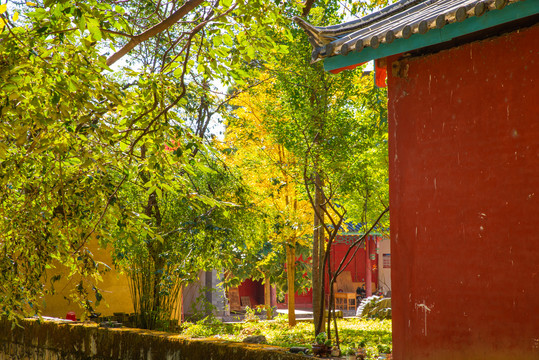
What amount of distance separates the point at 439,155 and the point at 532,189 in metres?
0.76

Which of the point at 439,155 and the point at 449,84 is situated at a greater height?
the point at 449,84

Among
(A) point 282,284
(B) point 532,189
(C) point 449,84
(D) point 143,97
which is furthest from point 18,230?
(A) point 282,284

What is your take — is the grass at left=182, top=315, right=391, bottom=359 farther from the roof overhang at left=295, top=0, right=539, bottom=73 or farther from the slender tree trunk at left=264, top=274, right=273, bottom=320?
the roof overhang at left=295, top=0, right=539, bottom=73

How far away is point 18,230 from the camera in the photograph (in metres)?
5.70

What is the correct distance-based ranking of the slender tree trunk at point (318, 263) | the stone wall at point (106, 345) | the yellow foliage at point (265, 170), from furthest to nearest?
1. the yellow foliage at point (265, 170)
2. the slender tree trunk at point (318, 263)
3. the stone wall at point (106, 345)

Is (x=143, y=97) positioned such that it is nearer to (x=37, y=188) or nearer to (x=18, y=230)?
(x=37, y=188)

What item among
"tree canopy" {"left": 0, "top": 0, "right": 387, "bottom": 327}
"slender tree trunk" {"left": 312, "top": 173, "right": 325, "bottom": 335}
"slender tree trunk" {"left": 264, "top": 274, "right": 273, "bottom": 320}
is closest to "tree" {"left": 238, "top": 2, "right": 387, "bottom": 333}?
"tree canopy" {"left": 0, "top": 0, "right": 387, "bottom": 327}

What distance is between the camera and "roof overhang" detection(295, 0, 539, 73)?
3.65 m

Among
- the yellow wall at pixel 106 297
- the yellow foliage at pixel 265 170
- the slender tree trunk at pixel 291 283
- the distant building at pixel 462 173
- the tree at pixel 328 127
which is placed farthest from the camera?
the slender tree trunk at pixel 291 283

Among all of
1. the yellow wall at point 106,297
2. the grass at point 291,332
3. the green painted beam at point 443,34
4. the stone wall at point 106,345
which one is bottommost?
the grass at point 291,332

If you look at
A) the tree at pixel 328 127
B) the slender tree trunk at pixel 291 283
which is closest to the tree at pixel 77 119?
the tree at pixel 328 127

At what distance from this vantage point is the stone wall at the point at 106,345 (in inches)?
232

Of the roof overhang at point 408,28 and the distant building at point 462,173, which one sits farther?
the distant building at point 462,173

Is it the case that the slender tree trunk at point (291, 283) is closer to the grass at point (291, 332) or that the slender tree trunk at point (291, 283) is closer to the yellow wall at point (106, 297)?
the grass at point (291, 332)
